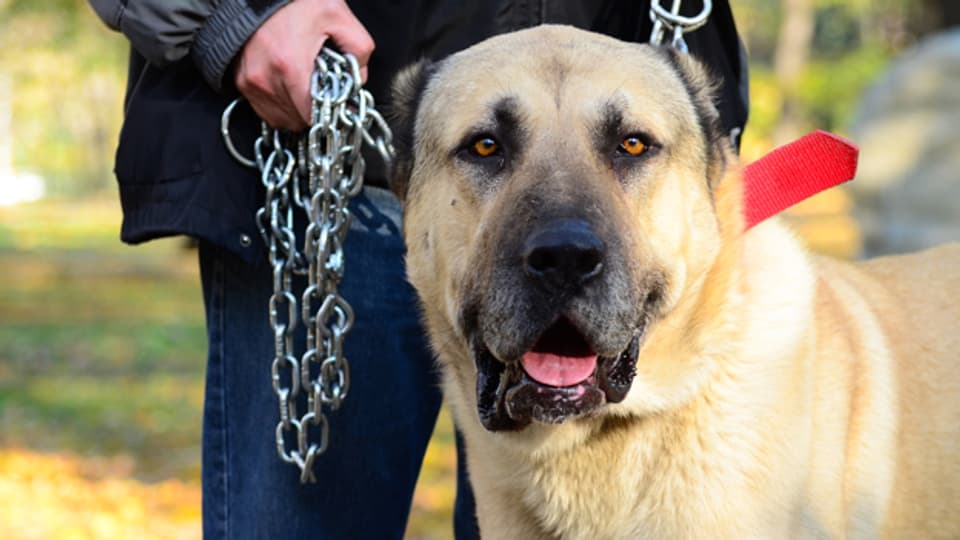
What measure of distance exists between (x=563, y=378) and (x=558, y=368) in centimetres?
3

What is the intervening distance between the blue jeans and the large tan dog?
170 millimetres

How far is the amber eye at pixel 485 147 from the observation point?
2912 mm

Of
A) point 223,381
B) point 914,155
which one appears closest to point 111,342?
point 914,155

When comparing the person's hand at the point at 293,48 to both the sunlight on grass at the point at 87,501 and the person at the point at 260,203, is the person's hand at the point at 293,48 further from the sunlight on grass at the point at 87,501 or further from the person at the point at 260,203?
the sunlight on grass at the point at 87,501

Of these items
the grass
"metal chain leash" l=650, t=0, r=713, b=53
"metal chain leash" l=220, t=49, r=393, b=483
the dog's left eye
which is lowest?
the grass

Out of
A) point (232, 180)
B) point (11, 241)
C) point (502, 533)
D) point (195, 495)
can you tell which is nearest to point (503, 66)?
point (232, 180)

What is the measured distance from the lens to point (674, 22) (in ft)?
10.2

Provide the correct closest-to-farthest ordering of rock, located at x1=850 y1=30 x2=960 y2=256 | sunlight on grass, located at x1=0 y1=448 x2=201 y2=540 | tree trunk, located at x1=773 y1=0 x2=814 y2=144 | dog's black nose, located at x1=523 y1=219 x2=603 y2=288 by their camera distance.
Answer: dog's black nose, located at x1=523 y1=219 x2=603 y2=288
sunlight on grass, located at x1=0 y1=448 x2=201 y2=540
rock, located at x1=850 y1=30 x2=960 y2=256
tree trunk, located at x1=773 y1=0 x2=814 y2=144

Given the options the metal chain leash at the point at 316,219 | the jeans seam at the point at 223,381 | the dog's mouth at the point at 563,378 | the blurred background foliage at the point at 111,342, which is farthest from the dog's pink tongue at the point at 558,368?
the blurred background foliage at the point at 111,342

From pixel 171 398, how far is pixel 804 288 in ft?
25.5

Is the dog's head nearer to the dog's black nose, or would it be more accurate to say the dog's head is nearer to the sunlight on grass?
the dog's black nose

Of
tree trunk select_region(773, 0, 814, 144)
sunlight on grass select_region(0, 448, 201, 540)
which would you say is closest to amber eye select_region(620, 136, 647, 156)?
sunlight on grass select_region(0, 448, 201, 540)

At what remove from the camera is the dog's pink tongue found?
8.74 ft

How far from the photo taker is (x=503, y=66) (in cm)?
292
